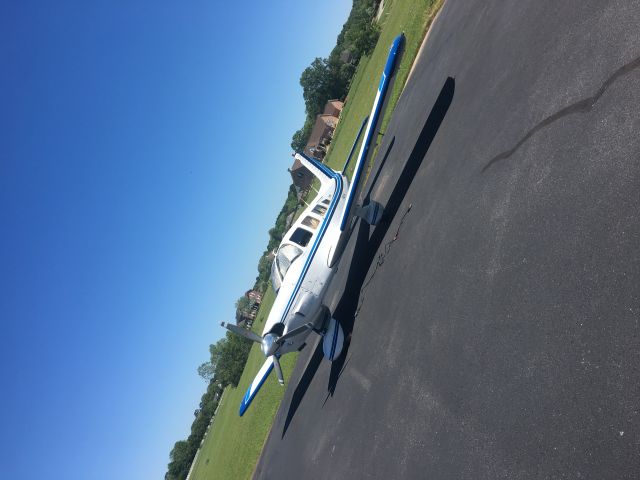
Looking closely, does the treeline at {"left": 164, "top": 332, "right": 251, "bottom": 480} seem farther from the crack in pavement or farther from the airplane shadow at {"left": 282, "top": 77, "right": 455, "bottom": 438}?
the crack in pavement

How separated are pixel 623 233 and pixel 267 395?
77.7ft

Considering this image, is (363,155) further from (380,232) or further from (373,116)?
(380,232)

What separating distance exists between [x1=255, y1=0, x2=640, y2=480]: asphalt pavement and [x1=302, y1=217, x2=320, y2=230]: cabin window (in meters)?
3.90

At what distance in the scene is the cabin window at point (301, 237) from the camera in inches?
595

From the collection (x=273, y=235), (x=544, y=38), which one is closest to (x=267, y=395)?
(x=544, y=38)

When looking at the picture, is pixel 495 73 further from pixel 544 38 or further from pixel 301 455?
pixel 301 455

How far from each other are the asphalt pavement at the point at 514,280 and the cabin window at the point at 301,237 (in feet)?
12.4

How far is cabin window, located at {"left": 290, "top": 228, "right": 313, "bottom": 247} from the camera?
15.1 meters

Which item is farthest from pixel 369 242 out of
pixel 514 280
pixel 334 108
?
pixel 334 108

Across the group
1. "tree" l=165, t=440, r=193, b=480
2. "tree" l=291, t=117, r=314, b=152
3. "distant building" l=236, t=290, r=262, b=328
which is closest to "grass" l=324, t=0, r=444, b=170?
"tree" l=291, t=117, r=314, b=152

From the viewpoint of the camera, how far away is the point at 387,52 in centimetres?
3297

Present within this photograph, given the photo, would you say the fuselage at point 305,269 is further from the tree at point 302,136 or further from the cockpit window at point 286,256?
the tree at point 302,136

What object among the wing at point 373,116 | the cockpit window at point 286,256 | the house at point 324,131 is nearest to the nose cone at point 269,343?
the cockpit window at point 286,256

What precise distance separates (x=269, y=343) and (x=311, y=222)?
180 inches
